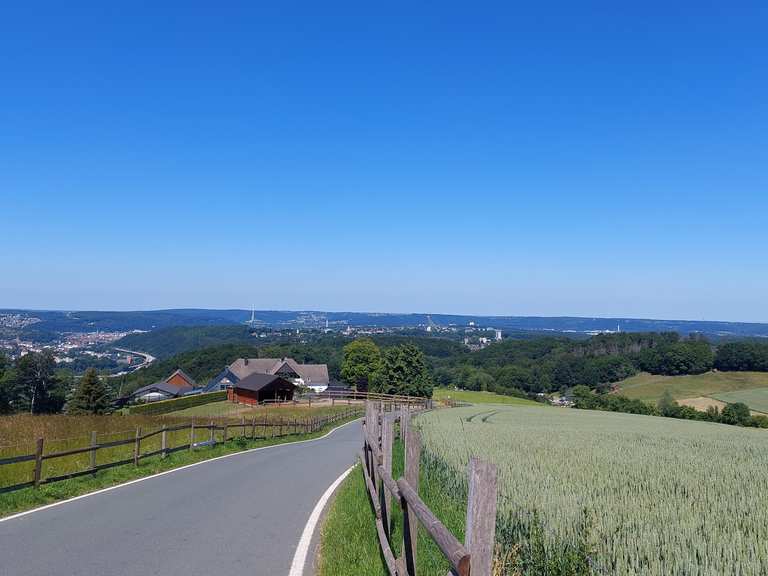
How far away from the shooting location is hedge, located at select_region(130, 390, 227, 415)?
67688 millimetres

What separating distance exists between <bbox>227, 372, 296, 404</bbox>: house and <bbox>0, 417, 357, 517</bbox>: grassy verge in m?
47.2

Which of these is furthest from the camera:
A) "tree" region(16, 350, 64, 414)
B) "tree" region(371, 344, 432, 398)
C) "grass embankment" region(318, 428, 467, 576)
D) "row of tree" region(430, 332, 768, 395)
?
"row of tree" region(430, 332, 768, 395)

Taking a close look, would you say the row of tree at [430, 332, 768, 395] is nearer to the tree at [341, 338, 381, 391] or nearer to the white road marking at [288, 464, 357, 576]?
the tree at [341, 338, 381, 391]

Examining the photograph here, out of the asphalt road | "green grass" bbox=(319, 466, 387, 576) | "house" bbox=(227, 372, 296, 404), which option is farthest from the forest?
"green grass" bbox=(319, 466, 387, 576)

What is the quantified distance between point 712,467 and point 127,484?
12163 millimetres

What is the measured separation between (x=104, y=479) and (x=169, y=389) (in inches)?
4056

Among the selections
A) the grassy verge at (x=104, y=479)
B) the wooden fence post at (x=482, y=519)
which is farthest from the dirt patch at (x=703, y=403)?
the wooden fence post at (x=482, y=519)

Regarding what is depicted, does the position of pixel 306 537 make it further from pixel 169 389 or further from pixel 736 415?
pixel 169 389

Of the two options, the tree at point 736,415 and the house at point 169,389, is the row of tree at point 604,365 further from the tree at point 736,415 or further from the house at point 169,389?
the house at point 169,389

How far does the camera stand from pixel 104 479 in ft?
48.3

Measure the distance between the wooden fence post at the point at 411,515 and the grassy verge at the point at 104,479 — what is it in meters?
7.91

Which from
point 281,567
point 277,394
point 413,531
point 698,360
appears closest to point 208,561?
point 281,567

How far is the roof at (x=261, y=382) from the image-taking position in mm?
71125

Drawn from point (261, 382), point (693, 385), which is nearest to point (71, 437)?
point (261, 382)
